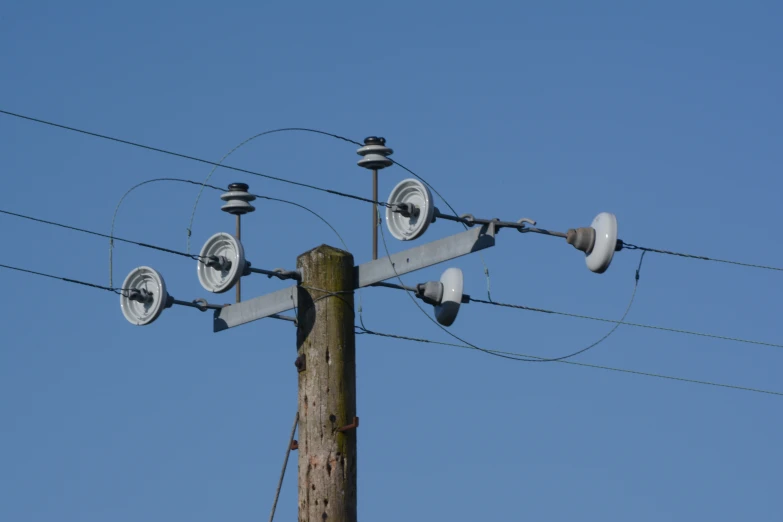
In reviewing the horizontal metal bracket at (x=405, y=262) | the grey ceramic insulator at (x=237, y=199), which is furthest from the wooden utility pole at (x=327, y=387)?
the grey ceramic insulator at (x=237, y=199)

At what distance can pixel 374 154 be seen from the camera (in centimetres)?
1079

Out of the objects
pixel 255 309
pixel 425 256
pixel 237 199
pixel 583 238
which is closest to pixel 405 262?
pixel 425 256

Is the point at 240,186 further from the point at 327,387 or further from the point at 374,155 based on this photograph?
the point at 327,387

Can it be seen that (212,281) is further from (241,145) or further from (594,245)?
(594,245)

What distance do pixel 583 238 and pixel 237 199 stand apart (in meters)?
2.92

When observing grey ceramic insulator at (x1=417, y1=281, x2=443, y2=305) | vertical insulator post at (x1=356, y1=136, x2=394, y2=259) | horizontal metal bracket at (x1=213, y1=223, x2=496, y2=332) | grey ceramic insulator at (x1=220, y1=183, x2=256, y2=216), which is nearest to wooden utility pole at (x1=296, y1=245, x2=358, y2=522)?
horizontal metal bracket at (x1=213, y1=223, x2=496, y2=332)

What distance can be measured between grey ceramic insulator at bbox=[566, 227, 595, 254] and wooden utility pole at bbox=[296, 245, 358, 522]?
1759mm

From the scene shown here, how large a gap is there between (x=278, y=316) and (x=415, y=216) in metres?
1.36

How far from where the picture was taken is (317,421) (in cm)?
970

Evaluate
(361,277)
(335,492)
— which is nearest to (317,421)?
(335,492)

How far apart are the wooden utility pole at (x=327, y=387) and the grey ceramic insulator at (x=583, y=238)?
1.76 m

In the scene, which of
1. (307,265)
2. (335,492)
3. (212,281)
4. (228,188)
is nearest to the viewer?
(335,492)

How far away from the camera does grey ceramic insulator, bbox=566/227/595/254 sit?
35.0ft

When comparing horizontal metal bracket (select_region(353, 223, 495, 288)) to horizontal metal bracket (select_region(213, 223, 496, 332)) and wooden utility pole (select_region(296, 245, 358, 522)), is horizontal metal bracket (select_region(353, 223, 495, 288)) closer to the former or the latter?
horizontal metal bracket (select_region(213, 223, 496, 332))
